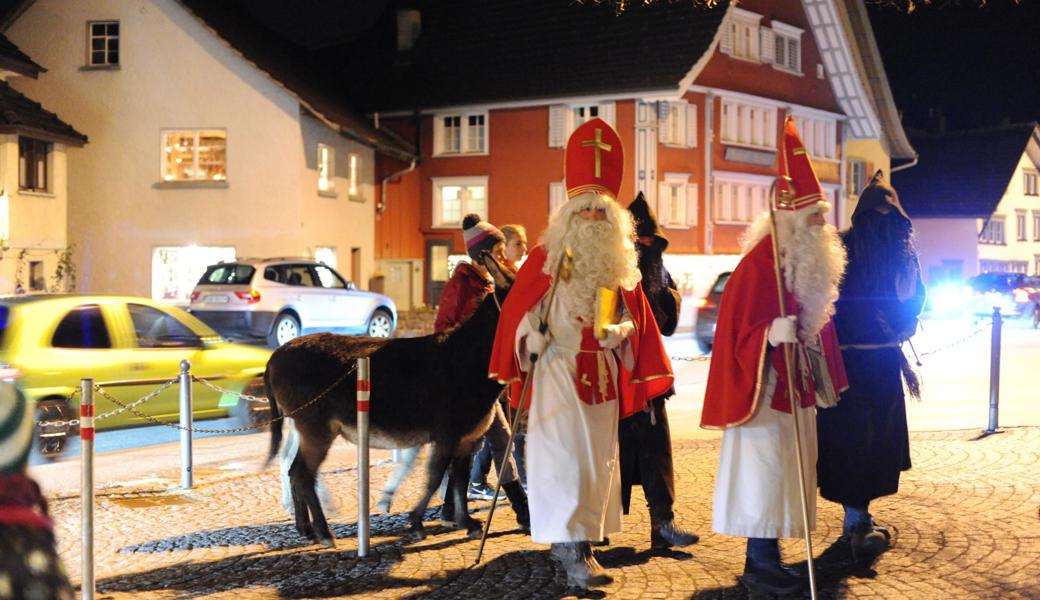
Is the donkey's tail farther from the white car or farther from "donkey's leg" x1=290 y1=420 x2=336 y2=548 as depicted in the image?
the white car

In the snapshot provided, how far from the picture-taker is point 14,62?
2619 centimetres

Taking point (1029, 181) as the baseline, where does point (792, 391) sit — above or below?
below

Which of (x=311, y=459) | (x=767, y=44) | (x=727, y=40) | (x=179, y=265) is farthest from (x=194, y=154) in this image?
(x=311, y=459)

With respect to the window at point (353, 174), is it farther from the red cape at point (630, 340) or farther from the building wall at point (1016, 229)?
the building wall at point (1016, 229)

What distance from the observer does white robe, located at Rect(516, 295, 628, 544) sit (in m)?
6.02

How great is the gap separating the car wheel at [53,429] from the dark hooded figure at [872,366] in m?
7.00

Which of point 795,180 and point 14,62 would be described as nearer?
point 795,180

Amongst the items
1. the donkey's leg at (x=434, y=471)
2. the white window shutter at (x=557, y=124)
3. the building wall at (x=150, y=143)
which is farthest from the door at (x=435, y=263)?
the donkey's leg at (x=434, y=471)

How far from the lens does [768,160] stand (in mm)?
38625

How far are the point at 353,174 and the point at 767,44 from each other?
47.2ft

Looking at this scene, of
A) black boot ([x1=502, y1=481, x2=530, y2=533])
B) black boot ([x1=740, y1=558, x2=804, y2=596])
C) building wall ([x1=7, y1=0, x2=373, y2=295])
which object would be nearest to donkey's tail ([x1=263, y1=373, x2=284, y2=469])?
black boot ([x1=502, y1=481, x2=530, y2=533])

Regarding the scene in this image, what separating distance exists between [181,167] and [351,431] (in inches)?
998

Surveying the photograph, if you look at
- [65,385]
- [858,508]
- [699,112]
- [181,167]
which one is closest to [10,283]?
[181,167]

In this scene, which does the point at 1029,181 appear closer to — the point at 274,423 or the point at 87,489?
the point at 274,423
